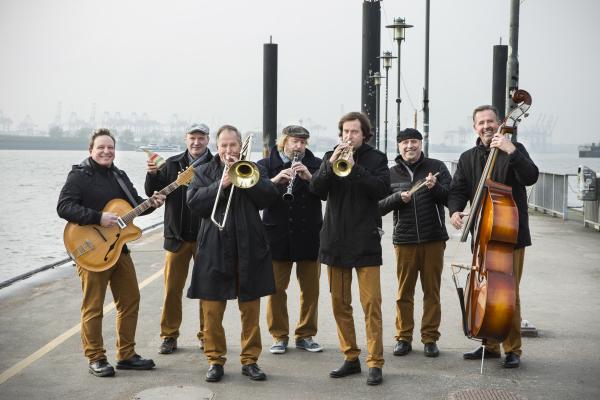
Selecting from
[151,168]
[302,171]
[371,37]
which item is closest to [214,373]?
[302,171]

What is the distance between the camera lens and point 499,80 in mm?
11852

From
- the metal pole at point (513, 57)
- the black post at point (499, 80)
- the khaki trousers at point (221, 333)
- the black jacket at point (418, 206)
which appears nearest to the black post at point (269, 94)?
the black post at point (499, 80)

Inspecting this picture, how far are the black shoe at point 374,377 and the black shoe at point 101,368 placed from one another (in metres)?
2.07

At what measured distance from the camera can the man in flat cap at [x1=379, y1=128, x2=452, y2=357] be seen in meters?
7.23

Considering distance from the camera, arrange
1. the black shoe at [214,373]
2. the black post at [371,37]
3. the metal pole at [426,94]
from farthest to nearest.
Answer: the metal pole at [426,94] → the black post at [371,37] → the black shoe at [214,373]

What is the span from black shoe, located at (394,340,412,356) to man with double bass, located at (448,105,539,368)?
1.66ft

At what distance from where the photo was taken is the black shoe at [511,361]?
22.1 ft

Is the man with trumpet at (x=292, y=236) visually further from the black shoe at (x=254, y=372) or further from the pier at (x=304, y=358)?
the black shoe at (x=254, y=372)

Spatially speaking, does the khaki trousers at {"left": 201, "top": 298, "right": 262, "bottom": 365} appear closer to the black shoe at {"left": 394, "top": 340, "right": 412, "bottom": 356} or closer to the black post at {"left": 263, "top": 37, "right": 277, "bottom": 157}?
the black shoe at {"left": 394, "top": 340, "right": 412, "bottom": 356}

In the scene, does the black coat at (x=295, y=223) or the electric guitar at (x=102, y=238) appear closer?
the electric guitar at (x=102, y=238)

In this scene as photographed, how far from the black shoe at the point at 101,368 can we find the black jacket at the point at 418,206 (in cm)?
267

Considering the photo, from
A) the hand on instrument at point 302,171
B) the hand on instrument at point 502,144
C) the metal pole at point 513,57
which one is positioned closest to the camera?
the hand on instrument at point 502,144

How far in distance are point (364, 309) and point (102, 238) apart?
2258 mm

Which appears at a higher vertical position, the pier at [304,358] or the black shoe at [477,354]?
the black shoe at [477,354]
